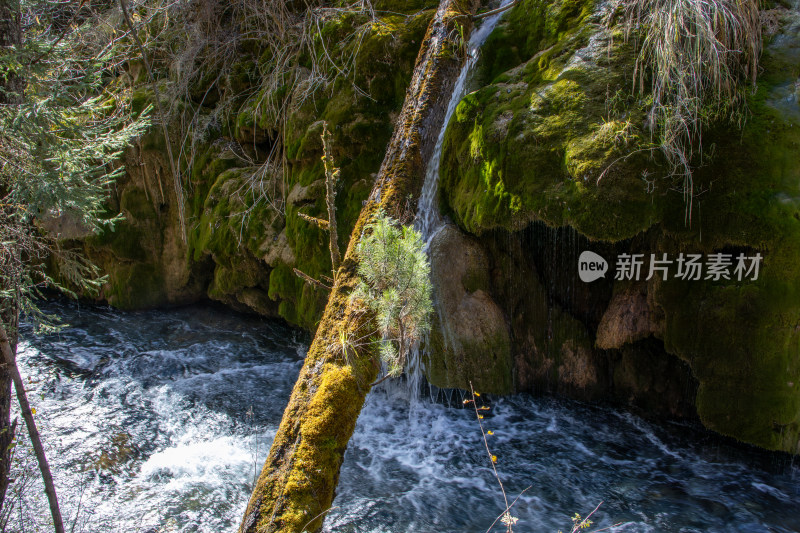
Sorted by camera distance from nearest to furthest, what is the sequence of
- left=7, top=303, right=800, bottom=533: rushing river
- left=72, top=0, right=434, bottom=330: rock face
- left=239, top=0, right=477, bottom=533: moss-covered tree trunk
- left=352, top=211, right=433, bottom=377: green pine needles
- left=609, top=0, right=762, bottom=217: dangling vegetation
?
left=239, top=0, right=477, bottom=533: moss-covered tree trunk → left=352, top=211, right=433, bottom=377: green pine needles → left=609, top=0, right=762, bottom=217: dangling vegetation → left=7, top=303, right=800, bottom=533: rushing river → left=72, top=0, right=434, bottom=330: rock face

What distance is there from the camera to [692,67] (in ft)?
11.5

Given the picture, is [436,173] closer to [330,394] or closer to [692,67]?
[692,67]

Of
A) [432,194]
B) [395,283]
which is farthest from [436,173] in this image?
[395,283]

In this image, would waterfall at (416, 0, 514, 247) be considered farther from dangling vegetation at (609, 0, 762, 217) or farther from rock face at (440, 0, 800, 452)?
dangling vegetation at (609, 0, 762, 217)

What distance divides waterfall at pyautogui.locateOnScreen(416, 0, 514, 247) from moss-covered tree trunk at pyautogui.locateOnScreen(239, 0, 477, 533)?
1.24 meters

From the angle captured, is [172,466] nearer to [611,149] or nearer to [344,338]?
[344,338]

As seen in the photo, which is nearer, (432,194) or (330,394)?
(330,394)

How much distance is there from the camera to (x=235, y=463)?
4.36 meters

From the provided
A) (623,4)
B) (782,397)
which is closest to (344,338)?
(782,397)

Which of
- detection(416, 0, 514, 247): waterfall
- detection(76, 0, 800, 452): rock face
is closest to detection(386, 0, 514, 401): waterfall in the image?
detection(416, 0, 514, 247): waterfall

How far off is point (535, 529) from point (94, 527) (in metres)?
3.23

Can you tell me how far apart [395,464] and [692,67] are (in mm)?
3955

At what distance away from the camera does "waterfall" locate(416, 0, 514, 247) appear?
488 centimetres

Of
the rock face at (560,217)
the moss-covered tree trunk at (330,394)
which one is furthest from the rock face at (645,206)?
the moss-covered tree trunk at (330,394)
